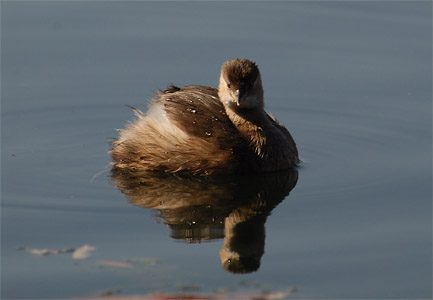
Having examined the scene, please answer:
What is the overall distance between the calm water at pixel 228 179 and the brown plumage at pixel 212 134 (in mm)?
181

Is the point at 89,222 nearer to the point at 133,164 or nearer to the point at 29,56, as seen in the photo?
the point at 133,164

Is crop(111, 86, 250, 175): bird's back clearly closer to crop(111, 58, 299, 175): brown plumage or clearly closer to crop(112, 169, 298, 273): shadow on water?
crop(111, 58, 299, 175): brown plumage

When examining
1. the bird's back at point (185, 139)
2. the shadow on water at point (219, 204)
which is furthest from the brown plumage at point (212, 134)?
the shadow on water at point (219, 204)

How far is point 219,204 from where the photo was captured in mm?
7926

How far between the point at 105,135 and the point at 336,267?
153 inches

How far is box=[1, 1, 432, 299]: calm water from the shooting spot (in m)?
6.50

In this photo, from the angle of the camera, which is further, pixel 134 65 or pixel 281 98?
pixel 134 65

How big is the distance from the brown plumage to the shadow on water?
A: 125 millimetres

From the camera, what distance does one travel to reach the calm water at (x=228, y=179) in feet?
21.3

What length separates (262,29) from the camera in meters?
12.3

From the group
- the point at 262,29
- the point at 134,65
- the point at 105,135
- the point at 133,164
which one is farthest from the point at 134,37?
the point at 133,164

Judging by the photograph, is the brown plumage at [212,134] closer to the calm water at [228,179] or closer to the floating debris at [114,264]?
the calm water at [228,179]

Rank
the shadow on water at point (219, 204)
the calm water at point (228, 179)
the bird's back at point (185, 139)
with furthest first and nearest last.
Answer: the bird's back at point (185, 139) → the shadow on water at point (219, 204) → the calm water at point (228, 179)

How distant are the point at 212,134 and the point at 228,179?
453 millimetres
